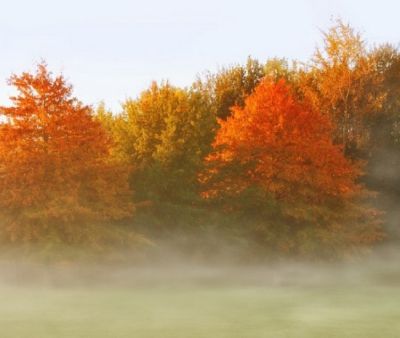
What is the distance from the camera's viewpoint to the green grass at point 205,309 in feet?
91.4

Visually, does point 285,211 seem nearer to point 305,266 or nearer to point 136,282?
point 305,266

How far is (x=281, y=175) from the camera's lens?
44000mm

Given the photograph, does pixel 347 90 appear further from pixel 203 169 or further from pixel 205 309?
pixel 205 309

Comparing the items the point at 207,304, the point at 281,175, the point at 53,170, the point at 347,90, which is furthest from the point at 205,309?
the point at 347,90

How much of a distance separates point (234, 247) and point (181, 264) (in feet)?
9.39

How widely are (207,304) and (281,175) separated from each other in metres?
11.9

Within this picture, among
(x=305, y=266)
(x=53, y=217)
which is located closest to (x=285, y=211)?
(x=305, y=266)

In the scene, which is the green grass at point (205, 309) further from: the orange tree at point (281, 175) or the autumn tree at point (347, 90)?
the autumn tree at point (347, 90)

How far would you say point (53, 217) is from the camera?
37781 millimetres

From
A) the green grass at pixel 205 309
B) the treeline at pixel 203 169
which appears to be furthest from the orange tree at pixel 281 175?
the green grass at pixel 205 309

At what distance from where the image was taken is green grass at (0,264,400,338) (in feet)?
91.4

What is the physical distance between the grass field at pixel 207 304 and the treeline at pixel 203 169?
1.72 metres

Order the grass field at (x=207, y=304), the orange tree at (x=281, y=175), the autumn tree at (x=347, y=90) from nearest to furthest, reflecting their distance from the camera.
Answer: the grass field at (x=207, y=304), the orange tree at (x=281, y=175), the autumn tree at (x=347, y=90)

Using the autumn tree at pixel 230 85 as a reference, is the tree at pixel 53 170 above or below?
below
